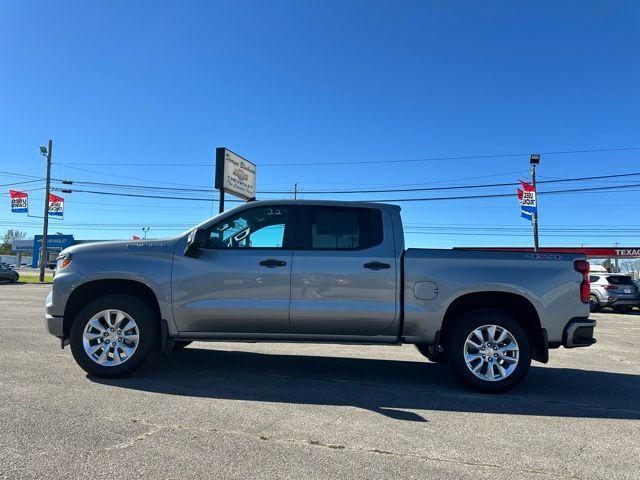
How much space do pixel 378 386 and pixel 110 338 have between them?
3.00 m

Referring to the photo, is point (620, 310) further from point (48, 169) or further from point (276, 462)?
point (48, 169)

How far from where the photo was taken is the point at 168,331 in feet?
17.9

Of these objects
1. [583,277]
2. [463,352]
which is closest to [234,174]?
[463,352]

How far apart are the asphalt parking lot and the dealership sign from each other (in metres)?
16.5

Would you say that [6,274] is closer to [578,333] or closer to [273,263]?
[273,263]

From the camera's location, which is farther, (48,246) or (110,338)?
(48,246)

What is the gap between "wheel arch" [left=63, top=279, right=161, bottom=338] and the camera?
558cm

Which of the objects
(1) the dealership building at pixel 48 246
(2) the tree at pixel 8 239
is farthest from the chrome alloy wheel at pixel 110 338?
(2) the tree at pixel 8 239

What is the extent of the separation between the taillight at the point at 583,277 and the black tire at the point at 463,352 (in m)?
0.75

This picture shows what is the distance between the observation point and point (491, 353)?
5.29m

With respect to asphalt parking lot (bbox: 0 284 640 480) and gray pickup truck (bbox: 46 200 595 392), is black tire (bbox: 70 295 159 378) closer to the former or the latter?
gray pickup truck (bbox: 46 200 595 392)

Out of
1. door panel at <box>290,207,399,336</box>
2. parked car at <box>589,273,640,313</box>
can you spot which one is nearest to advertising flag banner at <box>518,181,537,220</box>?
parked car at <box>589,273,640,313</box>

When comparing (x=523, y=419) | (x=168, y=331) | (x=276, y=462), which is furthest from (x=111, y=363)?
(x=523, y=419)

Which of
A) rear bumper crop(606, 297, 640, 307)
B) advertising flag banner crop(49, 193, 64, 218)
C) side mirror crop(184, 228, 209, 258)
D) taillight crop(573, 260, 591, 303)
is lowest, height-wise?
rear bumper crop(606, 297, 640, 307)
